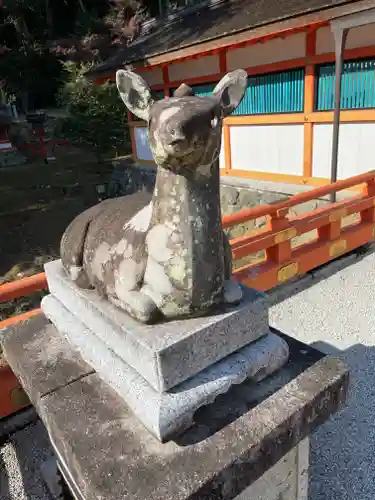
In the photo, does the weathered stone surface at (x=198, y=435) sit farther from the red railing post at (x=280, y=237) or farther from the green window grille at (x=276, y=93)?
the green window grille at (x=276, y=93)

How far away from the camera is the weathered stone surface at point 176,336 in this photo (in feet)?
5.12

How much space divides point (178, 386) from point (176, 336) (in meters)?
0.21

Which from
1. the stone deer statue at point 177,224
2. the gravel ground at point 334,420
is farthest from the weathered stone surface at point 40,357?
the gravel ground at point 334,420

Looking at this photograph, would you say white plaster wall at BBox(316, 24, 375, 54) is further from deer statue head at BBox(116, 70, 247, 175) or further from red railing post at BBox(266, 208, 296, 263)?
deer statue head at BBox(116, 70, 247, 175)

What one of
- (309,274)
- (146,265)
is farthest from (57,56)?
(146,265)

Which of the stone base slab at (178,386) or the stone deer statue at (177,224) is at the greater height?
the stone deer statue at (177,224)

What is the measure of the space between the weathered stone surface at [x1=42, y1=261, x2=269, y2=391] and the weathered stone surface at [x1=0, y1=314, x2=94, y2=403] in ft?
0.88

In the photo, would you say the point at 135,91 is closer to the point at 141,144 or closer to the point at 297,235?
the point at 297,235

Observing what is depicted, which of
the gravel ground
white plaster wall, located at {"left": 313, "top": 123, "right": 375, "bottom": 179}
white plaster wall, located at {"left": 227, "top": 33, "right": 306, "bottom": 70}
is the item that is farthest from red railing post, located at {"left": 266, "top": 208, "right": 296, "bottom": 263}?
white plaster wall, located at {"left": 227, "top": 33, "right": 306, "bottom": 70}

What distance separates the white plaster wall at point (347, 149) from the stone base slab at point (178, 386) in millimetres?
4798

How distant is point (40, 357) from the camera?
2133mm

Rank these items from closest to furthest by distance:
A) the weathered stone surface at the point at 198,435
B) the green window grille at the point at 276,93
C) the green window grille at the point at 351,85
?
the weathered stone surface at the point at 198,435
the green window grille at the point at 351,85
the green window grille at the point at 276,93

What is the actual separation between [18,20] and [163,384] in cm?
2806

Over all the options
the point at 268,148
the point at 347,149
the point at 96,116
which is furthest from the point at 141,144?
the point at 347,149
